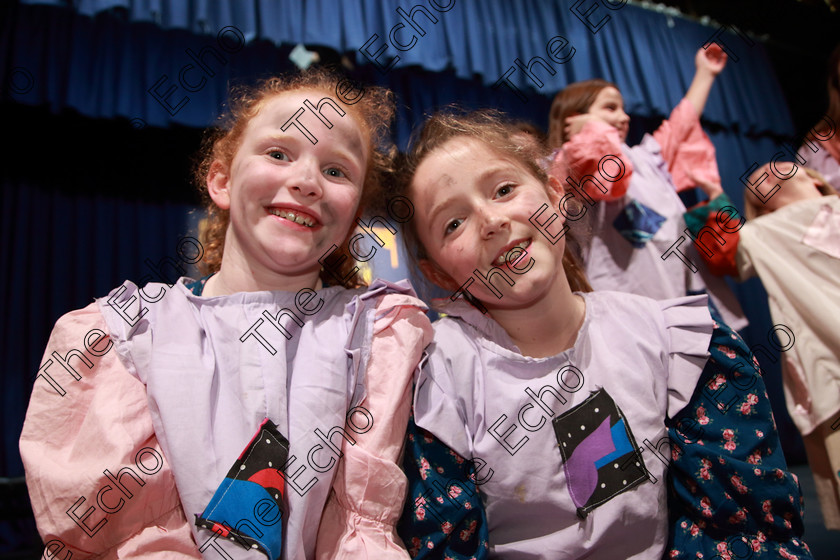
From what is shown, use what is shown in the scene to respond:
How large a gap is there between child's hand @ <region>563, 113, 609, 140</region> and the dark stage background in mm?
657

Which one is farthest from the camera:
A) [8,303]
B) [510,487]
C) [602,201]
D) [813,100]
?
[813,100]

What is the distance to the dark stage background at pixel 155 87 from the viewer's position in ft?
6.77

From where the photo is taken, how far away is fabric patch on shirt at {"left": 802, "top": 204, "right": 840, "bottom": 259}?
1.33 metres

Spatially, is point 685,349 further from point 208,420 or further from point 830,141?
Answer: point 830,141

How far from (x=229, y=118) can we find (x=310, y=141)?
12.0 inches

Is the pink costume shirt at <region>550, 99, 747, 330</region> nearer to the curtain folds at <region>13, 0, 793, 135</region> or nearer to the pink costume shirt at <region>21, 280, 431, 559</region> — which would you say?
the pink costume shirt at <region>21, 280, 431, 559</region>

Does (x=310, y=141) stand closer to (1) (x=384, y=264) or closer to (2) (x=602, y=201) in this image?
(1) (x=384, y=264)

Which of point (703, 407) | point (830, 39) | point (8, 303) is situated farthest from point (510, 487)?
point (830, 39)

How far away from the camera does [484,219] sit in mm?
908

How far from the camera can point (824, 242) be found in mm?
1341

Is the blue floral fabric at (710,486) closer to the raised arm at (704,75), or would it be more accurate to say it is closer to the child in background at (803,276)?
the child in background at (803,276)

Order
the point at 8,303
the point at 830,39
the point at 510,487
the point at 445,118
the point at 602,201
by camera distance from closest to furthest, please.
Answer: the point at 510,487
the point at 445,118
the point at 602,201
the point at 8,303
the point at 830,39

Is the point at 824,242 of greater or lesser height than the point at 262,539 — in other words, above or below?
above

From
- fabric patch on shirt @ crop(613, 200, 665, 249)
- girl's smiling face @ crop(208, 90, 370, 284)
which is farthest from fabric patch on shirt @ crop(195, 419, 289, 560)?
fabric patch on shirt @ crop(613, 200, 665, 249)
